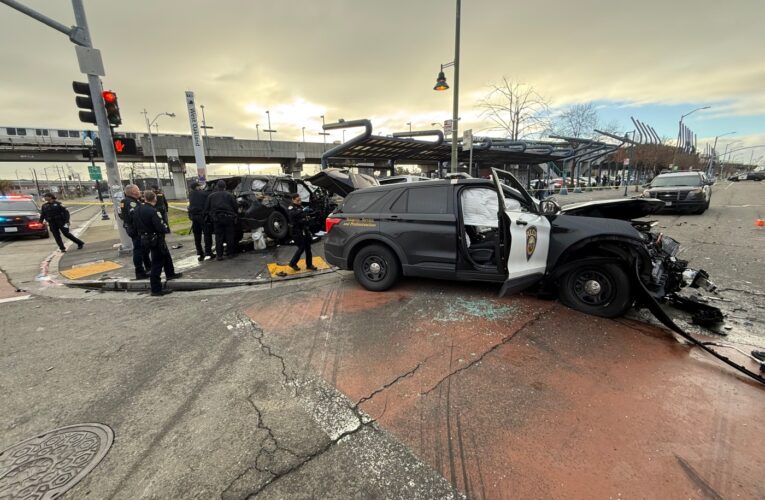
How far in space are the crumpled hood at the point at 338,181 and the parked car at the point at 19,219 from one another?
1133 centimetres

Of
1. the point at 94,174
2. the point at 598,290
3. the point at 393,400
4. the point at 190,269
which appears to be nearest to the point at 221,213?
the point at 190,269

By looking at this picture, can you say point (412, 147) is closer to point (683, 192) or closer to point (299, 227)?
point (683, 192)

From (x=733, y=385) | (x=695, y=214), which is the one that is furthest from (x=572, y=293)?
(x=695, y=214)

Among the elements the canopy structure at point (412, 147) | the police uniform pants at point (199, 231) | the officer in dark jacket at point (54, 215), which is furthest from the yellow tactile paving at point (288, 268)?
the canopy structure at point (412, 147)

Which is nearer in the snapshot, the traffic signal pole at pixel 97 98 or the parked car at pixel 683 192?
the traffic signal pole at pixel 97 98

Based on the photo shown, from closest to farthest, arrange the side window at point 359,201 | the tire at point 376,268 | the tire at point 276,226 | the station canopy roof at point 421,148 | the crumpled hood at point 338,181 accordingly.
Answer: the tire at point 376,268 → the side window at point 359,201 → the crumpled hood at point 338,181 → the tire at point 276,226 → the station canopy roof at point 421,148

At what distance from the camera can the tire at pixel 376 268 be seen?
17.0ft

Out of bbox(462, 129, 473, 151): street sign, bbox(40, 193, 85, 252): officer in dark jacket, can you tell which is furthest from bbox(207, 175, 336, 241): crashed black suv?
bbox(462, 129, 473, 151): street sign

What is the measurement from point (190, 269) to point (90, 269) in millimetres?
2563

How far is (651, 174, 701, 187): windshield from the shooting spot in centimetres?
1259

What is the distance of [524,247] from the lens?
4.16m

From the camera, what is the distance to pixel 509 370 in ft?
10.3

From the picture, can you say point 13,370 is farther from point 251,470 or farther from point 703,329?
point 703,329

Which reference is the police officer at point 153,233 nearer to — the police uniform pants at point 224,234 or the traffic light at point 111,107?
the police uniform pants at point 224,234
